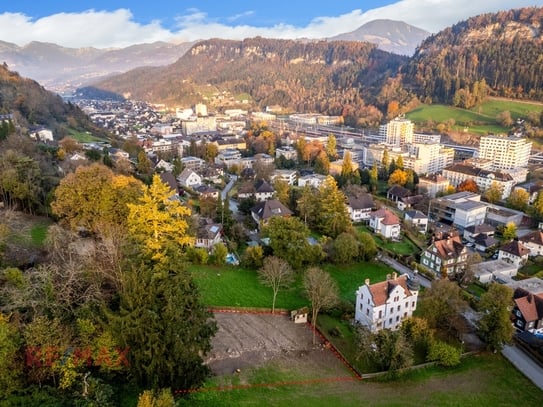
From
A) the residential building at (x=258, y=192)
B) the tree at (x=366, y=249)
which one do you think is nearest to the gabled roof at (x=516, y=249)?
the tree at (x=366, y=249)

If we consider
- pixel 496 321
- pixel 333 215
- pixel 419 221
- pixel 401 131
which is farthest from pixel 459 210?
pixel 401 131

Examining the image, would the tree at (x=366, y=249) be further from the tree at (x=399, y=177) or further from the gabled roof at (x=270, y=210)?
the tree at (x=399, y=177)

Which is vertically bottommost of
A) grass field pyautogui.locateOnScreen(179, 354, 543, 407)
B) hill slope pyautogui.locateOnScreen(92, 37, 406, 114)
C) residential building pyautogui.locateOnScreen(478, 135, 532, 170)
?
grass field pyautogui.locateOnScreen(179, 354, 543, 407)

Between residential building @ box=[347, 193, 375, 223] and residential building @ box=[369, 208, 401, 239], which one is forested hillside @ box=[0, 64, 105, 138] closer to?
residential building @ box=[347, 193, 375, 223]

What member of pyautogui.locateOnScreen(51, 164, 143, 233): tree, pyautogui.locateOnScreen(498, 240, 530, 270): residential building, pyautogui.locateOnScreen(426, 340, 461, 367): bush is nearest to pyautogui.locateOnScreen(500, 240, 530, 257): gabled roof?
pyautogui.locateOnScreen(498, 240, 530, 270): residential building

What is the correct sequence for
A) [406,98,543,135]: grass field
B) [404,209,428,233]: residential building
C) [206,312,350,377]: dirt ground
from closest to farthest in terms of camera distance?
[206,312,350,377]: dirt ground → [404,209,428,233]: residential building → [406,98,543,135]: grass field

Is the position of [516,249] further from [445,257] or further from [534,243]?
[445,257]

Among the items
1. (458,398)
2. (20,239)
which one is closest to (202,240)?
(20,239)
